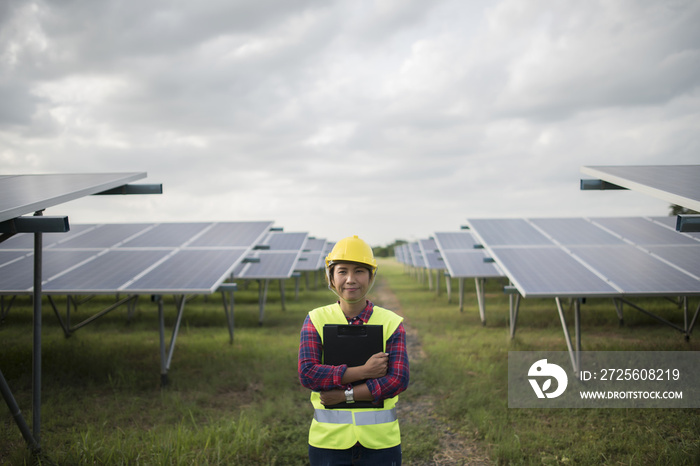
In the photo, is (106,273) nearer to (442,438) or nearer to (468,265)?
(442,438)

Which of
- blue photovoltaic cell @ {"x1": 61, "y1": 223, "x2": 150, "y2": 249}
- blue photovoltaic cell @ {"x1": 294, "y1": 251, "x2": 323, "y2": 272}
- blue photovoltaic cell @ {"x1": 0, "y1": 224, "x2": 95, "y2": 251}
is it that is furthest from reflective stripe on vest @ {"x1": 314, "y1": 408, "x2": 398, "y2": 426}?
blue photovoltaic cell @ {"x1": 294, "y1": 251, "x2": 323, "y2": 272}

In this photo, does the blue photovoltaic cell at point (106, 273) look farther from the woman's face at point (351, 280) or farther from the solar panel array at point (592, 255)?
the solar panel array at point (592, 255)

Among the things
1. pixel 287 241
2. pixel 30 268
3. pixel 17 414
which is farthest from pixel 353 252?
pixel 287 241

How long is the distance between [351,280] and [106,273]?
756cm

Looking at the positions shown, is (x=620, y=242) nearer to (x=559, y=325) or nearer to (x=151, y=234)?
(x=559, y=325)

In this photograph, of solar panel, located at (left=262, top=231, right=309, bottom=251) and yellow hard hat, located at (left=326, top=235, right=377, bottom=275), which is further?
solar panel, located at (left=262, top=231, right=309, bottom=251)

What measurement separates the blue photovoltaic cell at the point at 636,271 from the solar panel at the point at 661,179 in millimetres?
1940

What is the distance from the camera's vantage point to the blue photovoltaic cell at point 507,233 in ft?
34.4

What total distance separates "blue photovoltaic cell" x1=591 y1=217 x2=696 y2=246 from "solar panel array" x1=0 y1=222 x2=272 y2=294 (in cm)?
855

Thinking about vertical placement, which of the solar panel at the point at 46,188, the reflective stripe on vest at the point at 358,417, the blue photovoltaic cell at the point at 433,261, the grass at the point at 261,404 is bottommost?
the grass at the point at 261,404

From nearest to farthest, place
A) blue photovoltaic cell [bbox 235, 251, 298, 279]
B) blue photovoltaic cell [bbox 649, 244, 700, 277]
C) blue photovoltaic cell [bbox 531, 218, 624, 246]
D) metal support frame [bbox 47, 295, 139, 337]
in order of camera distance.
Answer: blue photovoltaic cell [bbox 649, 244, 700, 277] < metal support frame [bbox 47, 295, 139, 337] < blue photovoltaic cell [bbox 531, 218, 624, 246] < blue photovoltaic cell [bbox 235, 251, 298, 279]

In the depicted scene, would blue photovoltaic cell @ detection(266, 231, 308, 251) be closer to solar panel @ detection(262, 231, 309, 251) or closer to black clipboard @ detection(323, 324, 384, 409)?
solar panel @ detection(262, 231, 309, 251)

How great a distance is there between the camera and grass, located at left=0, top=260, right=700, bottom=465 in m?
5.27

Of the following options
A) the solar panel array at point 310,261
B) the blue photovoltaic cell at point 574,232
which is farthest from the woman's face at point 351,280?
the solar panel array at point 310,261
